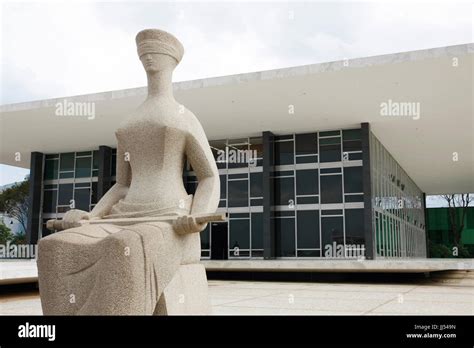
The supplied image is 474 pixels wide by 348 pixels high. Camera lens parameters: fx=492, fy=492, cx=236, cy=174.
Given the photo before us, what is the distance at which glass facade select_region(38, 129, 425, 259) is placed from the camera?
21641mm

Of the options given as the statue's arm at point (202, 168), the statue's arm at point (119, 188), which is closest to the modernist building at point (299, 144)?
the statue's arm at point (202, 168)

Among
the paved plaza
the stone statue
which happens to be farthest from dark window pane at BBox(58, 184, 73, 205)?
the stone statue

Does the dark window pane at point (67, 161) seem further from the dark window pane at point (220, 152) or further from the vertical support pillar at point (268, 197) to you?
the vertical support pillar at point (268, 197)

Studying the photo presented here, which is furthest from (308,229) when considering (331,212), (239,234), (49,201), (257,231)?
(49,201)

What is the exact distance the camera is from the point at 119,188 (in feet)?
17.5

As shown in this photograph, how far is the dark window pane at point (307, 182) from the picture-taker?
2239cm

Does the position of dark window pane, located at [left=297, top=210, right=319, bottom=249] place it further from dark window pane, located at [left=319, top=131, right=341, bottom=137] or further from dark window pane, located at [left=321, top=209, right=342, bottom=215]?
dark window pane, located at [left=319, top=131, right=341, bottom=137]

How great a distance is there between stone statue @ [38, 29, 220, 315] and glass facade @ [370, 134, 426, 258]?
17.5m

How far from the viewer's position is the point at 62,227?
4.87 metres

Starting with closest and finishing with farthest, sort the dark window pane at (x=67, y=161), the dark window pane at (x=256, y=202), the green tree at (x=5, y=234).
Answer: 1. the dark window pane at (x=256, y=202)
2. the dark window pane at (x=67, y=161)
3. the green tree at (x=5, y=234)

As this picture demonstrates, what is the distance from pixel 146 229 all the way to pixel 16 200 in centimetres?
3692

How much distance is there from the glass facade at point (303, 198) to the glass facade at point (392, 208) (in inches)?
2.1
